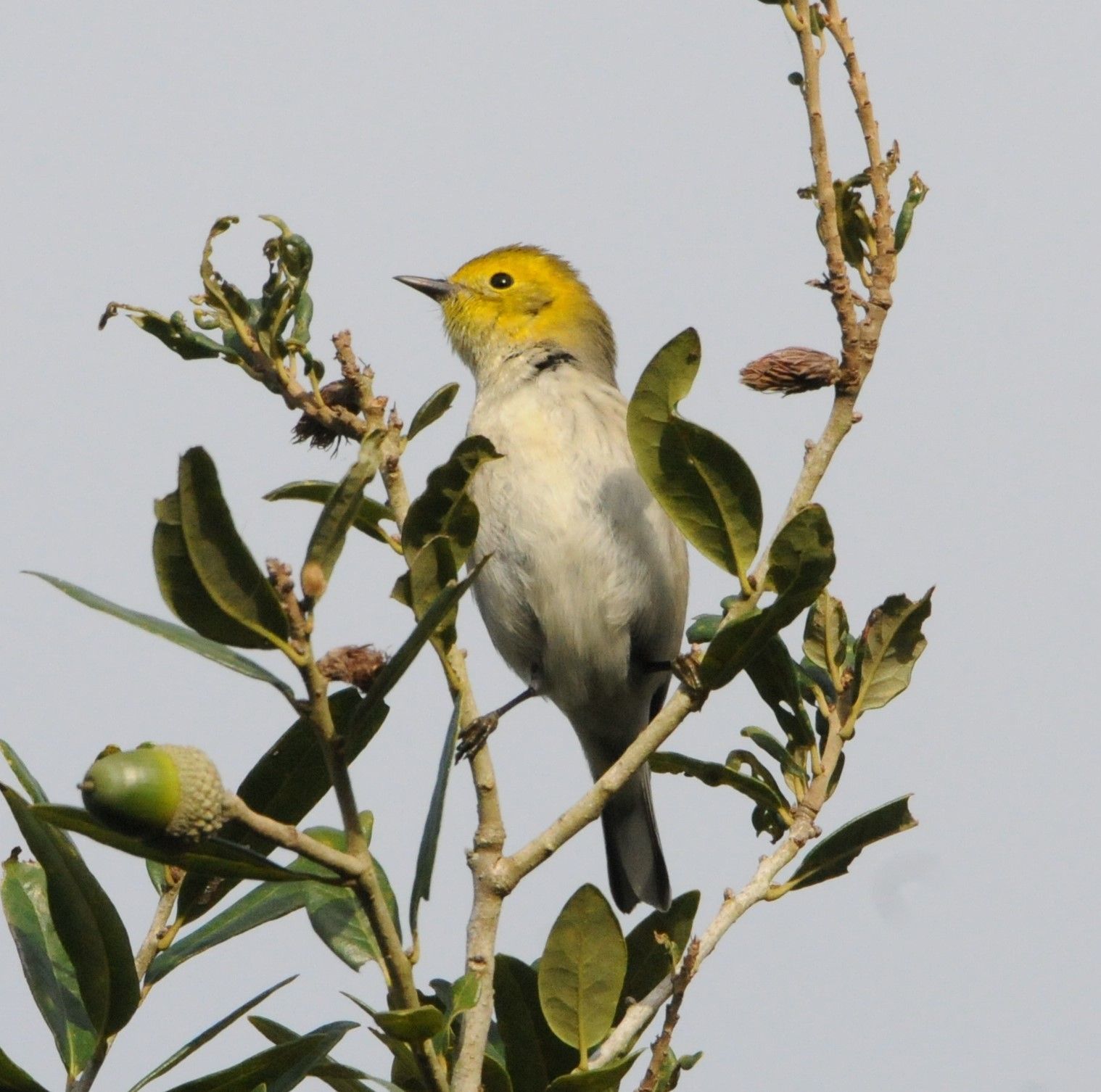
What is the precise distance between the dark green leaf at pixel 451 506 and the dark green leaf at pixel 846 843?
2.67 feet

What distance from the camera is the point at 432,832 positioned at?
2.07 meters

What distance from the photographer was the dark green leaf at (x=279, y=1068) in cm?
194

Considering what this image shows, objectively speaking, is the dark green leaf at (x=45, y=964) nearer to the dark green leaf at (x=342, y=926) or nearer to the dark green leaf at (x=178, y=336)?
→ the dark green leaf at (x=342, y=926)

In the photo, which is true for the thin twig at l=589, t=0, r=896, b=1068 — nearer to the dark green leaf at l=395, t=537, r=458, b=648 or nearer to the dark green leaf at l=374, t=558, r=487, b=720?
the dark green leaf at l=395, t=537, r=458, b=648

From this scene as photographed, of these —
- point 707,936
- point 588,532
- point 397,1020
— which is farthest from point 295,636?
point 588,532

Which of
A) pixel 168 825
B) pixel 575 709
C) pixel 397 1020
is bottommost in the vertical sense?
pixel 397 1020

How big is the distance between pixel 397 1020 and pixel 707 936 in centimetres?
60

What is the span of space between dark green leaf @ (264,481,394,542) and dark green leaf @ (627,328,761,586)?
476mm

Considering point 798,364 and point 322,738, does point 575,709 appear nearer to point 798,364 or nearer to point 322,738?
point 798,364

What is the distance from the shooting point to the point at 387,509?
8.12 feet

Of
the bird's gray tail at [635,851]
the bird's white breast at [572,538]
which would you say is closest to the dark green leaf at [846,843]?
the bird's white breast at [572,538]

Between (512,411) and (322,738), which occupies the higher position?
(512,411)

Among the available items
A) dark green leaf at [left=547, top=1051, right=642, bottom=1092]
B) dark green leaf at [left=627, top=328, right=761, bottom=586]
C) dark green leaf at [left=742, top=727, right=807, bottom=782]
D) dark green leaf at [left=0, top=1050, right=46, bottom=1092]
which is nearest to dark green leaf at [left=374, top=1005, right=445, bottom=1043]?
dark green leaf at [left=547, top=1051, right=642, bottom=1092]

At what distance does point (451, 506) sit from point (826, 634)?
81cm
